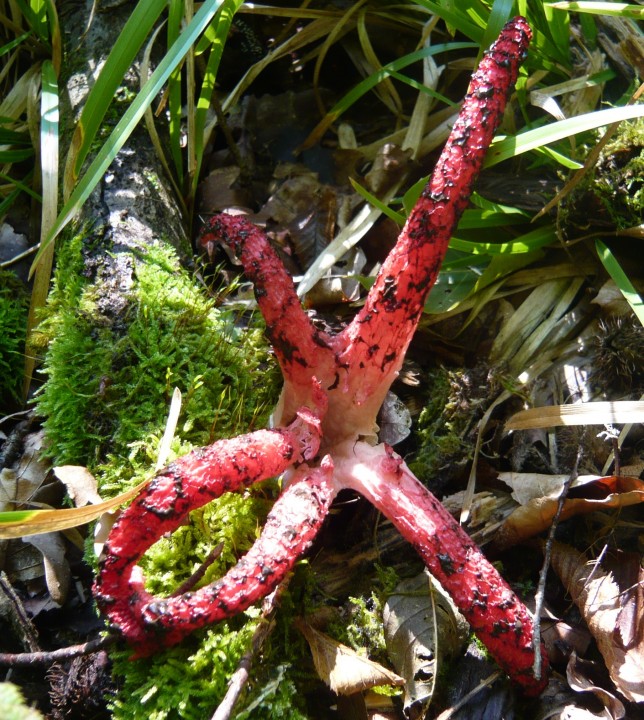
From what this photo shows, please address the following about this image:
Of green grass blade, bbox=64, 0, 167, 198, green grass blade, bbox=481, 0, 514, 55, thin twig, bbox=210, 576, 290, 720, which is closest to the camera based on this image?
thin twig, bbox=210, 576, 290, 720

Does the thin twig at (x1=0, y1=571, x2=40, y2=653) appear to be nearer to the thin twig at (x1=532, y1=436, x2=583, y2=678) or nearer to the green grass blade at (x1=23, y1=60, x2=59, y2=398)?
the green grass blade at (x1=23, y1=60, x2=59, y2=398)

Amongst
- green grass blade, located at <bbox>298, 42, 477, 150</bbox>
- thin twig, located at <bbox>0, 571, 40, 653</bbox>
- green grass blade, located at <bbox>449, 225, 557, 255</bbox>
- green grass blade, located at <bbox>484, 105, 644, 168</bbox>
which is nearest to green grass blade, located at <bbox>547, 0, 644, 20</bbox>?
green grass blade, located at <bbox>484, 105, 644, 168</bbox>

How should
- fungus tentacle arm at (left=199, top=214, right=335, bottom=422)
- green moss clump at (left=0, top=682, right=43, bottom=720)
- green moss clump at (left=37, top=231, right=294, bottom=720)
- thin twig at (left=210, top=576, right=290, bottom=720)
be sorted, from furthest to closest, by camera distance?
1. fungus tentacle arm at (left=199, top=214, right=335, bottom=422)
2. green moss clump at (left=37, top=231, right=294, bottom=720)
3. thin twig at (left=210, top=576, right=290, bottom=720)
4. green moss clump at (left=0, top=682, right=43, bottom=720)

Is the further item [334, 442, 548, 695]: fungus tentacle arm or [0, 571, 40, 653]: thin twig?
[0, 571, 40, 653]: thin twig

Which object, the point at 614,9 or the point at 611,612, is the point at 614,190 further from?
the point at 611,612

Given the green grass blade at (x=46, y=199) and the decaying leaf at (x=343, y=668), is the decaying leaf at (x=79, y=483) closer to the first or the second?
the green grass blade at (x=46, y=199)

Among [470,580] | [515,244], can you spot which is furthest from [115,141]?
[470,580]
